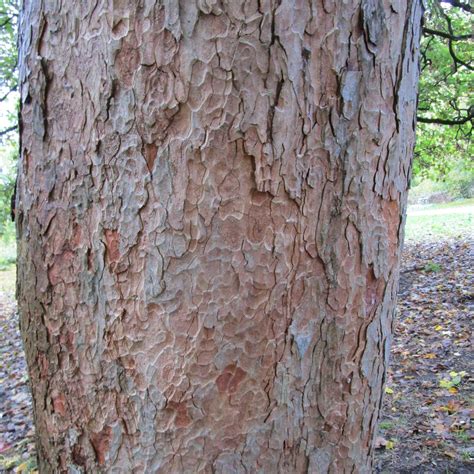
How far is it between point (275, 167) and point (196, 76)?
223 millimetres

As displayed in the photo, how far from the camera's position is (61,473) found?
1011 mm

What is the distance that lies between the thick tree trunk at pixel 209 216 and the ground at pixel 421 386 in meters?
2.12

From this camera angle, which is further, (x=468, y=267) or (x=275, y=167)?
(x=468, y=267)

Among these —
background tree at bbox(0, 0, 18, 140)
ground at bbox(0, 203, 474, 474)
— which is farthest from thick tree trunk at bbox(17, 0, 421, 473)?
background tree at bbox(0, 0, 18, 140)

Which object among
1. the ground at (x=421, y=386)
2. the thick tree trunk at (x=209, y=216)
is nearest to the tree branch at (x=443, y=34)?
the ground at (x=421, y=386)

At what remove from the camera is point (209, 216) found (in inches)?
33.6

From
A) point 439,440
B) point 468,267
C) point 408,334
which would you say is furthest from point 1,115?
point 468,267

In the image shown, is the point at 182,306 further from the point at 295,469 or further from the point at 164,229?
the point at 295,469

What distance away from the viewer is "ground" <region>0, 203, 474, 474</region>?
9.02 ft

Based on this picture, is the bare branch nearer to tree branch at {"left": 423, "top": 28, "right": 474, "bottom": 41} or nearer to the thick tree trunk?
tree branch at {"left": 423, "top": 28, "right": 474, "bottom": 41}

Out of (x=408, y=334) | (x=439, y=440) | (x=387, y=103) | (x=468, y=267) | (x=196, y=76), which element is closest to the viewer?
A: (x=196, y=76)

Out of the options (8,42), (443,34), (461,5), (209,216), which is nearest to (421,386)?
(209,216)

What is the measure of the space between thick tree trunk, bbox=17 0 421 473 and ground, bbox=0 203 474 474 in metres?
2.12

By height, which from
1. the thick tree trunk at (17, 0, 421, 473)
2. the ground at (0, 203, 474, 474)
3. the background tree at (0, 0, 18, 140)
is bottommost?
the ground at (0, 203, 474, 474)
